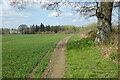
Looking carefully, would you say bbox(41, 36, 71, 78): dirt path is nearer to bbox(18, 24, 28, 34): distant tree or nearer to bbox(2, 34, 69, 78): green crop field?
bbox(2, 34, 69, 78): green crop field

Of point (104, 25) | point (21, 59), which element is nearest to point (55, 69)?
point (21, 59)

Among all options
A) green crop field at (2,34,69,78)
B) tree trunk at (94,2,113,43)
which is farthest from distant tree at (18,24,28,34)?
tree trunk at (94,2,113,43)

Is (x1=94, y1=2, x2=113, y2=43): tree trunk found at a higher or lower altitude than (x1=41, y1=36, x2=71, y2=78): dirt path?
higher

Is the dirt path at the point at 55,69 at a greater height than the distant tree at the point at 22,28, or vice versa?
the distant tree at the point at 22,28

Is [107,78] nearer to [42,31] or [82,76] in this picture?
[82,76]

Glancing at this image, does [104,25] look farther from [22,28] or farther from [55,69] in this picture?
[22,28]

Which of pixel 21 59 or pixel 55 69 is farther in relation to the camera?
pixel 21 59

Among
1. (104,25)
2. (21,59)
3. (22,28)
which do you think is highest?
(104,25)

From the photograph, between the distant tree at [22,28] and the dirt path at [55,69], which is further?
the dirt path at [55,69]

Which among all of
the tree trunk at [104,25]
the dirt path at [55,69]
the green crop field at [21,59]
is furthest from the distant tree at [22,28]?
the tree trunk at [104,25]

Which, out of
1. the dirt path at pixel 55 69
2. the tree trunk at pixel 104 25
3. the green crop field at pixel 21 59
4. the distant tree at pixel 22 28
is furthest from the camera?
the tree trunk at pixel 104 25

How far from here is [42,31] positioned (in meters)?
3.91

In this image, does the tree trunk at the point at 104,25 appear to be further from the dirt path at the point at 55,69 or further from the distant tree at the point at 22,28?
the distant tree at the point at 22,28

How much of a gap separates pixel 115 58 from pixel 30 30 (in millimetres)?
4390
